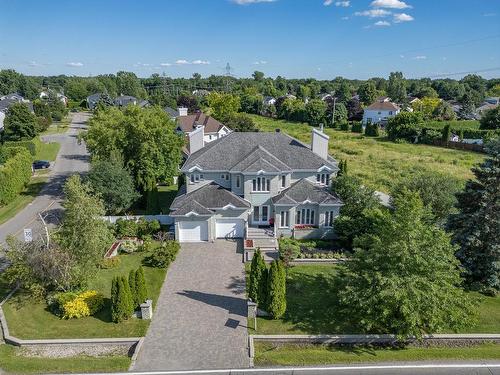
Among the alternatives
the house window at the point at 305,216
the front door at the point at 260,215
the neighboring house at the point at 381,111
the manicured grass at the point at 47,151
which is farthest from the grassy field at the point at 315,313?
the neighboring house at the point at 381,111

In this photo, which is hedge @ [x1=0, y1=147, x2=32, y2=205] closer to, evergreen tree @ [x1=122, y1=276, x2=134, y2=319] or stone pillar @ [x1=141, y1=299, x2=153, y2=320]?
evergreen tree @ [x1=122, y1=276, x2=134, y2=319]

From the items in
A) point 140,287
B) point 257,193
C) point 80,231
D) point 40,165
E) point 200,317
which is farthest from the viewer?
point 40,165

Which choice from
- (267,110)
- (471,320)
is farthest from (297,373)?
(267,110)

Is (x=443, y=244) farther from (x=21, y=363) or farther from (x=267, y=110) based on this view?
(x=267, y=110)

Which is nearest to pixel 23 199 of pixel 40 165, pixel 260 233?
pixel 40 165

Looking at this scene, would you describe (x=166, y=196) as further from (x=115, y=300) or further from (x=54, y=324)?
(x=54, y=324)

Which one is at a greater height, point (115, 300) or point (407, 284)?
point (407, 284)

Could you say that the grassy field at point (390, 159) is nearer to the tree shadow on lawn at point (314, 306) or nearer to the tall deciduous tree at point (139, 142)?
the tree shadow on lawn at point (314, 306)

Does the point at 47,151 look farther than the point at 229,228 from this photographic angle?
Yes

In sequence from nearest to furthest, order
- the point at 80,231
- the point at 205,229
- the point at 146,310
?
the point at 146,310 → the point at 80,231 → the point at 205,229
